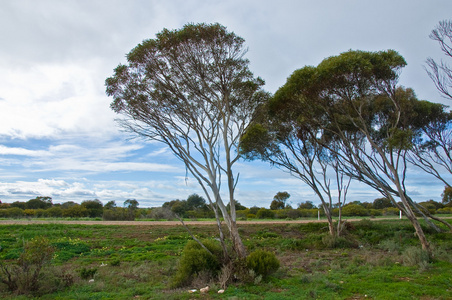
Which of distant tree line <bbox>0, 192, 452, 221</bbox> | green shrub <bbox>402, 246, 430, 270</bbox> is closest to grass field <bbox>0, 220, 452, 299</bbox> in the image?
green shrub <bbox>402, 246, 430, 270</bbox>

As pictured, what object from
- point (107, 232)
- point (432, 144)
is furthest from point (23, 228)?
point (432, 144)

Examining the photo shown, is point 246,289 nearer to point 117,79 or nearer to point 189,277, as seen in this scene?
point 189,277

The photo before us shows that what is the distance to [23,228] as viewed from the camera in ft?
78.0

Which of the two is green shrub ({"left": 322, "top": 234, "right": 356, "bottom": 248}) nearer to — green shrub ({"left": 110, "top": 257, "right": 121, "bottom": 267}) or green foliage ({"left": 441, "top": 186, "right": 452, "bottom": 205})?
green shrub ({"left": 110, "top": 257, "right": 121, "bottom": 267})

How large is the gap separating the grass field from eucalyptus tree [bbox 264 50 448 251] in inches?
101

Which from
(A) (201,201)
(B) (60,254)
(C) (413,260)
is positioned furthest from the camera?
(A) (201,201)

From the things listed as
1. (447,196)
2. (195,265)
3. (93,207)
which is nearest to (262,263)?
(195,265)

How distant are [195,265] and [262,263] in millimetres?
1985

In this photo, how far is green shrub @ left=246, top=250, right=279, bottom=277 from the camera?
377 inches

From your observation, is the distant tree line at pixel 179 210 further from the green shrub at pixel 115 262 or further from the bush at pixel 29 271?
the bush at pixel 29 271

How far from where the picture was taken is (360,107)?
1467cm

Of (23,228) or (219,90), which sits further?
(23,228)

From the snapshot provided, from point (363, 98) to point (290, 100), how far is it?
3.48m

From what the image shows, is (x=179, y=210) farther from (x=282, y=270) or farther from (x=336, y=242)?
(x=282, y=270)
